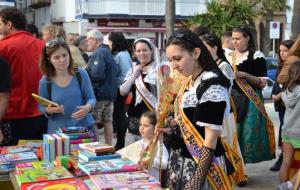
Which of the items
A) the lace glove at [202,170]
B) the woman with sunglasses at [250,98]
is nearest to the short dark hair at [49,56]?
the lace glove at [202,170]

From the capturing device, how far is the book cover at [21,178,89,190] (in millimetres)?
2703

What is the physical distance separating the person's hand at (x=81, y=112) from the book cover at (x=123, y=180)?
137 centimetres

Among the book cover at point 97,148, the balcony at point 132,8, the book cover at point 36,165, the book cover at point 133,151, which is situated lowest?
the book cover at point 133,151

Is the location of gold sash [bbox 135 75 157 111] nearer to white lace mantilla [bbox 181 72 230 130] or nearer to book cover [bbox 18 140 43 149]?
book cover [bbox 18 140 43 149]

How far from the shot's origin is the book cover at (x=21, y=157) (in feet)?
11.2

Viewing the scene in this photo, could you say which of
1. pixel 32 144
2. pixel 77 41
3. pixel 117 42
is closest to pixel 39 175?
pixel 32 144

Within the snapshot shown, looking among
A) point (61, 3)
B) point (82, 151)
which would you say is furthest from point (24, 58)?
point (61, 3)

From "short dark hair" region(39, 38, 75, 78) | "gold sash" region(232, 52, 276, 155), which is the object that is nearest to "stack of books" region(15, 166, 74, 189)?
"short dark hair" region(39, 38, 75, 78)

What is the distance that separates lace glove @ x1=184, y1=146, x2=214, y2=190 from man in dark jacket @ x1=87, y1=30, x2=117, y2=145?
406 centimetres

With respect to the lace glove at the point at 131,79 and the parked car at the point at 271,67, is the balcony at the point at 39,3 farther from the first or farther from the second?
the lace glove at the point at 131,79

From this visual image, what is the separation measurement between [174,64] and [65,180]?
0.90m

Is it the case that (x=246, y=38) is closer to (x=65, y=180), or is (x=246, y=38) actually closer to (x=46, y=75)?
(x=46, y=75)

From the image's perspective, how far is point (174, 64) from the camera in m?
2.77

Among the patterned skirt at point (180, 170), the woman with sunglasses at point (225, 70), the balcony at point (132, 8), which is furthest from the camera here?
the balcony at point (132, 8)
